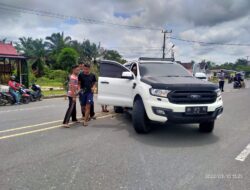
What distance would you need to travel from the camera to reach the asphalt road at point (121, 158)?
3582mm

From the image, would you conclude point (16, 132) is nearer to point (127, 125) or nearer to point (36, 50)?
point (127, 125)

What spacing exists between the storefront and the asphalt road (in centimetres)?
1272

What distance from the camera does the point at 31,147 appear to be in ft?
16.9

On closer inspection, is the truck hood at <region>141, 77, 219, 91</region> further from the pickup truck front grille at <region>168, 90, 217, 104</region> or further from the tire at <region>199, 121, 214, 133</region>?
the tire at <region>199, 121, 214, 133</region>

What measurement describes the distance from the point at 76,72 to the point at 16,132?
7.16 feet

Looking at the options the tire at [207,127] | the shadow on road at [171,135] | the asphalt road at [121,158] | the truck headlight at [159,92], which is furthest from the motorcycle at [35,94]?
the tire at [207,127]

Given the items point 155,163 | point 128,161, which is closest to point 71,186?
point 128,161

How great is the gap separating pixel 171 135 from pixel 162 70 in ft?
5.99

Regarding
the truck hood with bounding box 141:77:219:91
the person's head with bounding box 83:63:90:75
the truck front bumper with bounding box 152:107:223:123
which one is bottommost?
the truck front bumper with bounding box 152:107:223:123

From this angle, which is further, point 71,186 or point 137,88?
point 137,88

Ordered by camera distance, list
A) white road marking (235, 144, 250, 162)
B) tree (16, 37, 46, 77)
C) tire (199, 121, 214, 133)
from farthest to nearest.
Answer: tree (16, 37, 46, 77)
tire (199, 121, 214, 133)
white road marking (235, 144, 250, 162)

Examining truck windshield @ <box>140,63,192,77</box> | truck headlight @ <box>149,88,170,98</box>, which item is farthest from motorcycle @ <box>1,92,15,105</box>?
truck headlight @ <box>149,88,170,98</box>

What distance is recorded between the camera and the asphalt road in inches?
141

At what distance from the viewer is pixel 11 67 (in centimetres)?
2141
